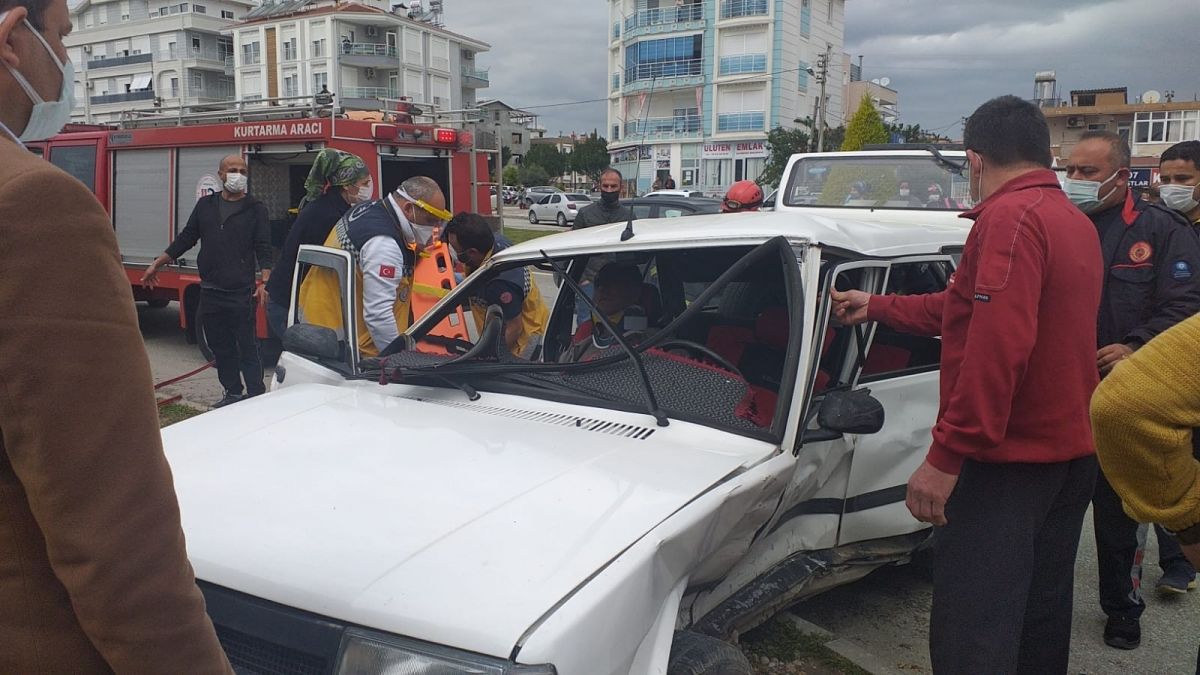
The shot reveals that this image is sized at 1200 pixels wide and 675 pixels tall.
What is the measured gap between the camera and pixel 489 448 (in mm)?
2498

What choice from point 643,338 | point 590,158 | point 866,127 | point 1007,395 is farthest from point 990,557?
point 590,158

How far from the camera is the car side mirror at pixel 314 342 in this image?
3.35 m

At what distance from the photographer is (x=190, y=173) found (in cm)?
958

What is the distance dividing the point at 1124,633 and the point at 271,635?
10.9ft

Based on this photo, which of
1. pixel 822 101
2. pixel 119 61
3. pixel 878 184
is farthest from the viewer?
pixel 119 61

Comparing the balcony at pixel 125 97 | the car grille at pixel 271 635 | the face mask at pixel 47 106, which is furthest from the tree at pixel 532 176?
the face mask at pixel 47 106

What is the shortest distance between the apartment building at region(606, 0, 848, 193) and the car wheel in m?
49.3

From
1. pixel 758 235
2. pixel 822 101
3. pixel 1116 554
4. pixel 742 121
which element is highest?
pixel 742 121

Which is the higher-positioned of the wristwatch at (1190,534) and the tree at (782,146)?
the tree at (782,146)

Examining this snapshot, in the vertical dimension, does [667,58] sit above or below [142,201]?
above

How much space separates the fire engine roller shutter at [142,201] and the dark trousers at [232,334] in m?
3.68

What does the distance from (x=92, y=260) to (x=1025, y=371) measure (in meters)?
2.13

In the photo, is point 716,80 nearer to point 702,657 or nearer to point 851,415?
point 851,415

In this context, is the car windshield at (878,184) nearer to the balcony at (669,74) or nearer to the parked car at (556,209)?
the parked car at (556,209)
